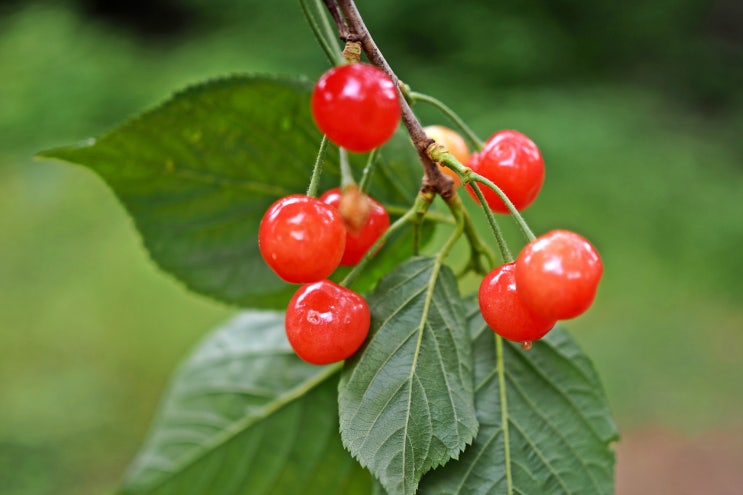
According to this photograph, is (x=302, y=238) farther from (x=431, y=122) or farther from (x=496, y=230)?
(x=431, y=122)

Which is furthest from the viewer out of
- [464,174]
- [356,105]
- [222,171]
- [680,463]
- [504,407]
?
[680,463]

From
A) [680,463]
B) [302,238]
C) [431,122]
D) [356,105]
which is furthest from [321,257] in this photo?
[431,122]

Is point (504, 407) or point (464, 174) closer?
point (464, 174)

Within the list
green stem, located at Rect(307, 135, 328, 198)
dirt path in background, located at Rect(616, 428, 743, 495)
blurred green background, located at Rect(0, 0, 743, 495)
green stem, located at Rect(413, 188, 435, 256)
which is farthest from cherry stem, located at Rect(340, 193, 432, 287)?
dirt path in background, located at Rect(616, 428, 743, 495)

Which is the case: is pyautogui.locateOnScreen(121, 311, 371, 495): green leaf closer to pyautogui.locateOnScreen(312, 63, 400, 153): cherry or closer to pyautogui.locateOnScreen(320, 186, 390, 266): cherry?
pyautogui.locateOnScreen(320, 186, 390, 266): cherry

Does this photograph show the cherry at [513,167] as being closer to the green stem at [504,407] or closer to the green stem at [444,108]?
the green stem at [444,108]

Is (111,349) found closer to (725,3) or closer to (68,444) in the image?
(68,444)

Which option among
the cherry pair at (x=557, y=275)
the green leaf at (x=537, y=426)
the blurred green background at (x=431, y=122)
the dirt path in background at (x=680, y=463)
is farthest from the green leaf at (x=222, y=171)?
the dirt path in background at (x=680, y=463)
